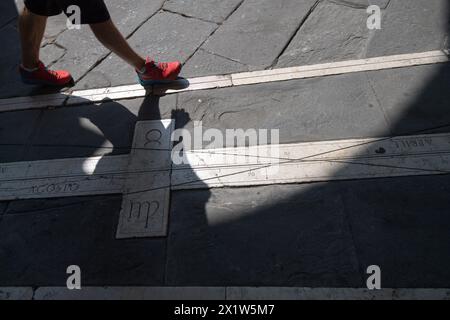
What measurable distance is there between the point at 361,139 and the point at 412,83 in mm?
657

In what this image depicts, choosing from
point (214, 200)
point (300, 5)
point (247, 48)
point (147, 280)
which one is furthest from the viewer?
point (300, 5)

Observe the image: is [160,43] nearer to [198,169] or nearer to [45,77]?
[45,77]

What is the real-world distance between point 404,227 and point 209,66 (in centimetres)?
186

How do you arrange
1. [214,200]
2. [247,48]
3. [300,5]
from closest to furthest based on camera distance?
[214,200] < [247,48] < [300,5]

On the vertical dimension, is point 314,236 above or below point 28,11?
below

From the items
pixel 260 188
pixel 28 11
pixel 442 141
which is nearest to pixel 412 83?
pixel 442 141

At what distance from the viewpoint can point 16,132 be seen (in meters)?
2.72

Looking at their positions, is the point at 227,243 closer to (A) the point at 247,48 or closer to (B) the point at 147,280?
(B) the point at 147,280

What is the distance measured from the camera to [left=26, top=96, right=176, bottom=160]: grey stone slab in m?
2.51

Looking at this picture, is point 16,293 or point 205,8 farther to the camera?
point 205,8

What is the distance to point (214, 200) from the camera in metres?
2.12

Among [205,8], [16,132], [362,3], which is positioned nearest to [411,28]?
[362,3]

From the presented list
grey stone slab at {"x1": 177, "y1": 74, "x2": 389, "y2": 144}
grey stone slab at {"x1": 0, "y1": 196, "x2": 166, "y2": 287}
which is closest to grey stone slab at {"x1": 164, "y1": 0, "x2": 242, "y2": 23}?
grey stone slab at {"x1": 177, "y1": 74, "x2": 389, "y2": 144}

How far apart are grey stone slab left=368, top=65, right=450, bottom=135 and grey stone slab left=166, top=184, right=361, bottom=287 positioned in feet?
2.38
